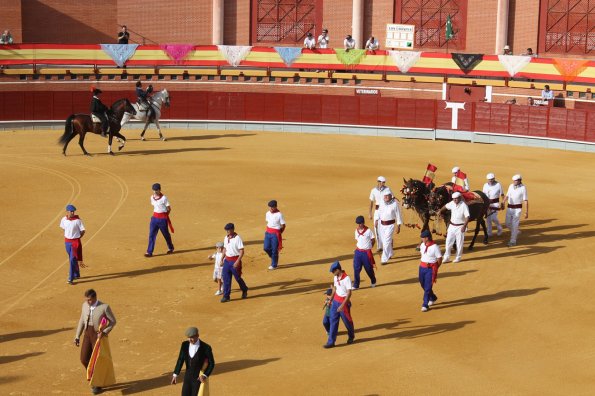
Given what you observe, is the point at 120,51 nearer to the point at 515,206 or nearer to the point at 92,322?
the point at 515,206

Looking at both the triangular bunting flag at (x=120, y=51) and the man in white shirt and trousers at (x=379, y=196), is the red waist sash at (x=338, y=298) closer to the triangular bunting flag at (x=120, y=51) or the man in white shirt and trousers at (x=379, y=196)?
the man in white shirt and trousers at (x=379, y=196)

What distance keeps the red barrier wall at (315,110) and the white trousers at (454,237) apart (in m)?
20.3

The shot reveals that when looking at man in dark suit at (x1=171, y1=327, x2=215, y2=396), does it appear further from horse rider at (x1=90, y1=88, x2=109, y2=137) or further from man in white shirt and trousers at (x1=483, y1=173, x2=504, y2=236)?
horse rider at (x1=90, y1=88, x2=109, y2=137)

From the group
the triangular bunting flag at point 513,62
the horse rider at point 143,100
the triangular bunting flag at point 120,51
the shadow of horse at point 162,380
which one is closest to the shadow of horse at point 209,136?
the horse rider at point 143,100

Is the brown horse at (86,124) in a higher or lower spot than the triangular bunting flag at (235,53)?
lower

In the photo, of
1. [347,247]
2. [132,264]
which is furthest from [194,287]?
[347,247]

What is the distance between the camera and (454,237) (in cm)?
2180

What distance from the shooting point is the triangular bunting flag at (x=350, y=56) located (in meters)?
47.1

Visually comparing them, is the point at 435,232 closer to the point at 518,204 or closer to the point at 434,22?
the point at 518,204

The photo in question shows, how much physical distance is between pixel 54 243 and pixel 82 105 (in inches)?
869

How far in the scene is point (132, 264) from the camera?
71.1 ft

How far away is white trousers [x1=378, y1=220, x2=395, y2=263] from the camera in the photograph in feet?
70.9

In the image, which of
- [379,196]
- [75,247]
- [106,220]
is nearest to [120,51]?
[106,220]

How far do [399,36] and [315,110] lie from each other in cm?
620
